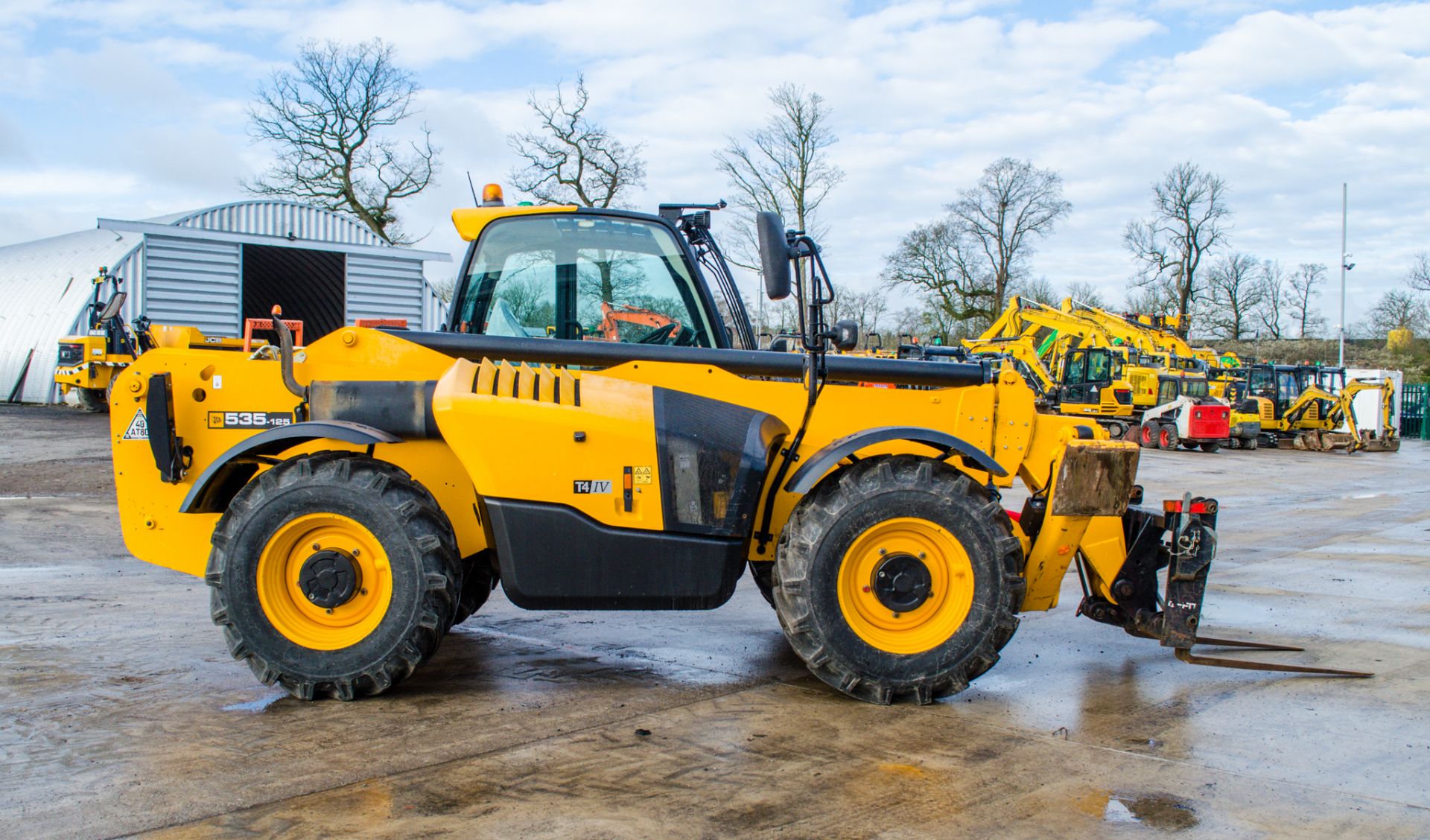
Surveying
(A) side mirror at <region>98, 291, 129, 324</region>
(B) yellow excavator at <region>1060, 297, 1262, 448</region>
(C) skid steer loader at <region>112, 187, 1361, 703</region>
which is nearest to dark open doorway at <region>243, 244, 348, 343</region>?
(A) side mirror at <region>98, 291, 129, 324</region>

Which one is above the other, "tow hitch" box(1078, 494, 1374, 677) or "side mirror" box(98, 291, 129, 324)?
"side mirror" box(98, 291, 129, 324)

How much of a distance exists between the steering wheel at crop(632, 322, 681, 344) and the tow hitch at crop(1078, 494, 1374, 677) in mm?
2326

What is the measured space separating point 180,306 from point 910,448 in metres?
22.4

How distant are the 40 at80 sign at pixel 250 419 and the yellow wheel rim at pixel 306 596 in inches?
23.5

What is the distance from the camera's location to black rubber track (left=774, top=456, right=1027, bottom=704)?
456 centimetres

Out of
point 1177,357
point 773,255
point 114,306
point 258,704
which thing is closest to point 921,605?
point 773,255

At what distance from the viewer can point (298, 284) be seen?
27.1m

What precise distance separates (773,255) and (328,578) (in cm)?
226

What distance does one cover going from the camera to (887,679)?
4.62m

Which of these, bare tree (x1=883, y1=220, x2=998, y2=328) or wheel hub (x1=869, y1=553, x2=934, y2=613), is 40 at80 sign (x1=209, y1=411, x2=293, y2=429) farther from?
bare tree (x1=883, y1=220, x2=998, y2=328)

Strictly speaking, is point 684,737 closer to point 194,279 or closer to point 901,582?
point 901,582

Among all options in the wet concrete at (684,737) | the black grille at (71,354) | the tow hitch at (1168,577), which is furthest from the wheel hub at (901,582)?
the black grille at (71,354)

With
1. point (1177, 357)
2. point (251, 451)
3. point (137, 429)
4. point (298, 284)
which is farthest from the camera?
point (1177, 357)

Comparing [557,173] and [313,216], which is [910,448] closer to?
[313,216]
